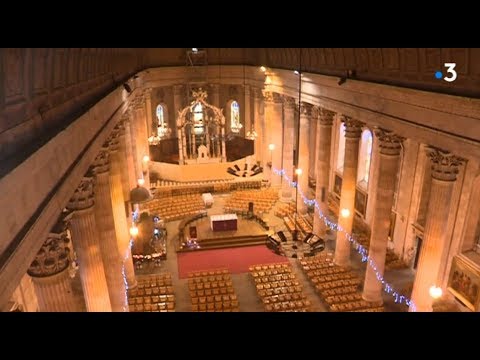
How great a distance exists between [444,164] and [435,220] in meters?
1.97

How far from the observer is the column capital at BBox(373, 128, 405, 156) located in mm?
15055

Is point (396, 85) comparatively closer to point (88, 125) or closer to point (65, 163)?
point (88, 125)

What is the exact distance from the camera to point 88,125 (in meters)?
10.3

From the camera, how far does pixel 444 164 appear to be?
13031 millimetres

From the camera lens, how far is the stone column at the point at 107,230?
43.4 feet

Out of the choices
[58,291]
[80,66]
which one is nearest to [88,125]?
[80,66]

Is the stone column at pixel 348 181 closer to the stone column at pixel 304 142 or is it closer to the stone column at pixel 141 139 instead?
the stone column at pixel 304 142

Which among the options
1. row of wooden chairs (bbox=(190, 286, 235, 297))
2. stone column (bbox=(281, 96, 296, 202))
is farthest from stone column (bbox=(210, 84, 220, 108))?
row of wooden chairs (bbox=(190, 286, 235, 297))

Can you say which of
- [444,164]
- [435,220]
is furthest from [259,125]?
[444,164]

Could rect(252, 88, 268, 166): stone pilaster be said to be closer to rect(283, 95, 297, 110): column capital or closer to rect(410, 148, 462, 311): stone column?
rect(283, 95, 297, 110): column capital

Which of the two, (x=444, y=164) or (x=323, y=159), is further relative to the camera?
(x=323, y=159)

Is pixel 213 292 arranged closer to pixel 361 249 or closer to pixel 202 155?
pixel 361 249

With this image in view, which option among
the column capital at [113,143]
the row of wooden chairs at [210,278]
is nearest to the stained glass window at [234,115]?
the row of wooden chairs at [210,278]

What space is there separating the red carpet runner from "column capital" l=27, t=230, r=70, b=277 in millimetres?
13426
